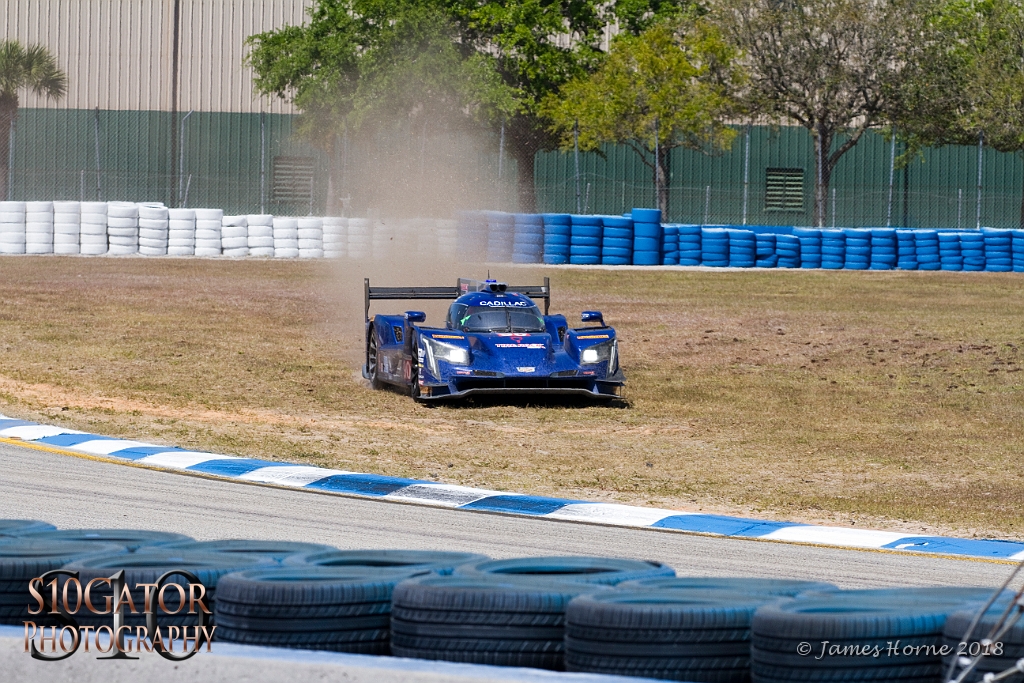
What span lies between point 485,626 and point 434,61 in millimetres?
38928

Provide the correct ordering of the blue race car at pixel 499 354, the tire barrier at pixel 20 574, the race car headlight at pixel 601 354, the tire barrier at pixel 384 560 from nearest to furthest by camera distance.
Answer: the tire barrier at pixel 20 574
the tire barrier at pixel 384 560
the blue race car at pixel 499 354
the race car headlight at pixel 601 354

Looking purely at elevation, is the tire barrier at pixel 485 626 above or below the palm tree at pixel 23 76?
below

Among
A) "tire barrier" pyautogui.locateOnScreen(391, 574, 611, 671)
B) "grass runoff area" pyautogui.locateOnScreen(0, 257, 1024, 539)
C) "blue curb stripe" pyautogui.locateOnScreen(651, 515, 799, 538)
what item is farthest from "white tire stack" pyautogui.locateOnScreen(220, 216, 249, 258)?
"tire barrier" pyautogui.locateOnScreen(391, 574, 611, 671)

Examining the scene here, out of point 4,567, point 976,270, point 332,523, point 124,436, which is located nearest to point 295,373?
point 124,436

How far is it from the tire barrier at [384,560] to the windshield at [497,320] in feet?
30.6

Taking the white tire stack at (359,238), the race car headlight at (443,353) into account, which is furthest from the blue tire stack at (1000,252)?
the race car headlight at (443,353)

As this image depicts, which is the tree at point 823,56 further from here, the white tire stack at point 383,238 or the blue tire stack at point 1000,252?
the white tire stack at point 383,238

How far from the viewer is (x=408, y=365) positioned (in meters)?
15.3

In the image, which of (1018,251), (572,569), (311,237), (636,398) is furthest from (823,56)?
(572,569)

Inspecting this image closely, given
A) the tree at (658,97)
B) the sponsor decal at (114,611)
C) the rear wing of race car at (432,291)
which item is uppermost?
the tree at (658,97)

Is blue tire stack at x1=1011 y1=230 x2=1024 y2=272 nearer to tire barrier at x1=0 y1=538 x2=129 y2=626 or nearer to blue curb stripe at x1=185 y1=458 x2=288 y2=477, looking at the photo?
blue curb stripe at x1=185 y1=458 x2=288 y2=477

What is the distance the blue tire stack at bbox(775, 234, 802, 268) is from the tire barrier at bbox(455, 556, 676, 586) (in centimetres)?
2998

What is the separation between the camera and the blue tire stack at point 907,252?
1394 inches

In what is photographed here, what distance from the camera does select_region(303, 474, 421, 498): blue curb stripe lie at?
10562mm
